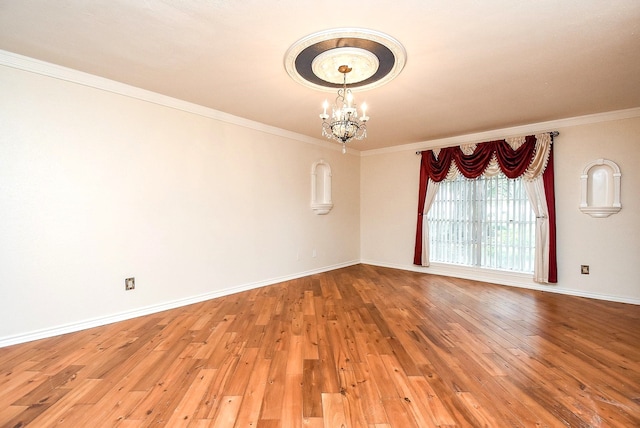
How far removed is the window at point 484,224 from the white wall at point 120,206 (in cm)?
302

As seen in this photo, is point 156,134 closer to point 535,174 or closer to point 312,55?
point 312,55

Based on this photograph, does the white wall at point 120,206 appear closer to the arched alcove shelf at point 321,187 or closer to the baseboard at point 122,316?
the baseboard at point 122,316

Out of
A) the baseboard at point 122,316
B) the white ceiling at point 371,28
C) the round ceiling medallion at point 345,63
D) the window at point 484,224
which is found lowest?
the baseboard at point 122,316

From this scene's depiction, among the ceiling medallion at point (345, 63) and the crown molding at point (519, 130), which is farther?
the crown molding at point (519, 130)

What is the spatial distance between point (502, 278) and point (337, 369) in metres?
3.85

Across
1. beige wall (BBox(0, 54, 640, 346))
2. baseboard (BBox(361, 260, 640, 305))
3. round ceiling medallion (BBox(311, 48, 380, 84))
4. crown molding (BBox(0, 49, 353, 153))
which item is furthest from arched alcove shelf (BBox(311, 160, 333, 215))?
round ceiling medallion (BBox(311, 48, 380, 84))

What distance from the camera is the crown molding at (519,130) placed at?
3844 mm

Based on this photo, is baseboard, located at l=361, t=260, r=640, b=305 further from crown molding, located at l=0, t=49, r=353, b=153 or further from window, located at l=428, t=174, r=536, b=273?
crown molding, located at l=0, t=49, r=353, b=153

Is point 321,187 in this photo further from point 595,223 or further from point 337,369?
point 595,223

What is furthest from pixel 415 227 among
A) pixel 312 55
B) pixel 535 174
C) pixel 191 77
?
pixel 191 77

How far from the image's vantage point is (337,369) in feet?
7.05

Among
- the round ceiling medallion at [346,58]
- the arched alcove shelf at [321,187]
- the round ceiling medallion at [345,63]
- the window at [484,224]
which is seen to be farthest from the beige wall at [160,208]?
the round ceiling medallion at [345,63]

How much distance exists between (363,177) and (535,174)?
3127 millimetres

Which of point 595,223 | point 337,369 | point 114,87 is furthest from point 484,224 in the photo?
point 114,87
